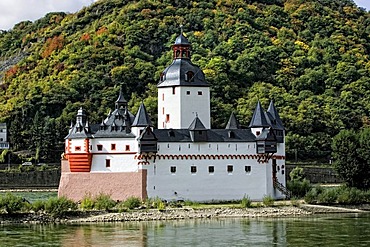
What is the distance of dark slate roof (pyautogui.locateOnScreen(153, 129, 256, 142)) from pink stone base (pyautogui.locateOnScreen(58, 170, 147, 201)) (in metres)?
3.45

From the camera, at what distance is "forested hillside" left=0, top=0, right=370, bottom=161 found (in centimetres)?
13838

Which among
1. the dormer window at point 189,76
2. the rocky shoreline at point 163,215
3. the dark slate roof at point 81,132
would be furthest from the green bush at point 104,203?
the dormer window at point 189,76

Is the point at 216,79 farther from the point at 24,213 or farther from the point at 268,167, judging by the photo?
the point at 24,213

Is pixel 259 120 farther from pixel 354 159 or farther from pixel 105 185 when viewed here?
pixel 105 185

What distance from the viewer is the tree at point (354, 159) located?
3031 inches

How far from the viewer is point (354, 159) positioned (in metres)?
77.1

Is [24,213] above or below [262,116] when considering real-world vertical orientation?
below

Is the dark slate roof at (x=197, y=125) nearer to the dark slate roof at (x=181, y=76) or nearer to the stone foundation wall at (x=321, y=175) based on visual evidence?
the dark slate roof at (x=181, y=76)

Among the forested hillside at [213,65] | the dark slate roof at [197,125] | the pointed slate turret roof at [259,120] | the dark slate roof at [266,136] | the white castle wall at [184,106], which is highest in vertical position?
the forested hillside at [213,65]

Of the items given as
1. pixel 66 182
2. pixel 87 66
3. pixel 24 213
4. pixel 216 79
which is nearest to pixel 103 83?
pixel 87 66

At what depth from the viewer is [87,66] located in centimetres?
15950

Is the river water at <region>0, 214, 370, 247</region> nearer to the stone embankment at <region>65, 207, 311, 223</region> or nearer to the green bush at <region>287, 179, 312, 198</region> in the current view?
the stone embankment at <region>65, 207, 311, 223</region>

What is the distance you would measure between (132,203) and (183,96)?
1406 cm

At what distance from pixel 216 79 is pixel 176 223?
83.9 m
